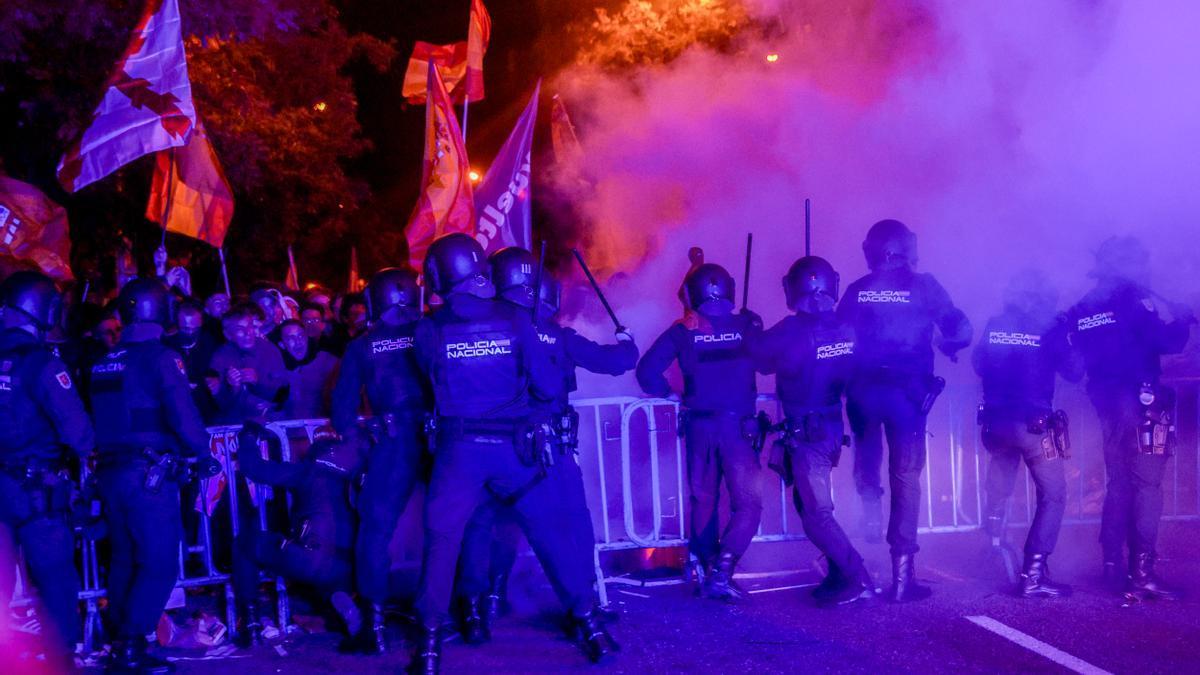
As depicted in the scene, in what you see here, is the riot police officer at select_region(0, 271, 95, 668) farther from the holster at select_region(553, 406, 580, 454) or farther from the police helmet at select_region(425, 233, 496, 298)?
the holster at select_region(553, 406, 580, 454)

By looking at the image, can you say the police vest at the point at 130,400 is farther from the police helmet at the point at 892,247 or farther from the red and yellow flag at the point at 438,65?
the red and yellow flag at the point at 438,65

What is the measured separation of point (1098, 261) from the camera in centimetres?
644

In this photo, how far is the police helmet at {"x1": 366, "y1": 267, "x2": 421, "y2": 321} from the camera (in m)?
6.33

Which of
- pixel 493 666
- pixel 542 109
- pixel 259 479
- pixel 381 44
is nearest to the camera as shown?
pixel 493 666

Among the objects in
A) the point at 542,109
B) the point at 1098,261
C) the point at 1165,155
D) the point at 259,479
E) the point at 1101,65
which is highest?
the point at 542,109

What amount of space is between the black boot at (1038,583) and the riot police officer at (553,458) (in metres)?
2.61

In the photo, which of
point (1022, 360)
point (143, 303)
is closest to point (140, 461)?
point (143, 303)

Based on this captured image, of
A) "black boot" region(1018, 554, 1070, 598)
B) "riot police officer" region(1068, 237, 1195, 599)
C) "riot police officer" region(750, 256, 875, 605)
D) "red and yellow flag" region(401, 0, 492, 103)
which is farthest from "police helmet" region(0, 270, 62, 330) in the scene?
"riot police officer" region(1068, 237, 1195, 599)

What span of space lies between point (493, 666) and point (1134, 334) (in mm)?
4202

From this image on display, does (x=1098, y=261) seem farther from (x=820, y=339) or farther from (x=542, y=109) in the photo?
(x=542, y=109)

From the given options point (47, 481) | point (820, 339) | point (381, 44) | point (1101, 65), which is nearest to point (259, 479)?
point (47, 481)

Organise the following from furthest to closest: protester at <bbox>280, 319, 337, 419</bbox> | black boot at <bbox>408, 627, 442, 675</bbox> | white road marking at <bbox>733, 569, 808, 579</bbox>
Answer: protester at <bbox>280, 319, 337, 419</bbox> → white road marking at <bbox>733, 569, 808, 579</bbox> → black boot at <bbox>408, 627, 442, 675</bbox>

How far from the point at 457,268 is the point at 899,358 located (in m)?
2.82

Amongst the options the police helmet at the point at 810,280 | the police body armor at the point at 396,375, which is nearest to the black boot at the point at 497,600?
the police body armor at the point at 396,375
